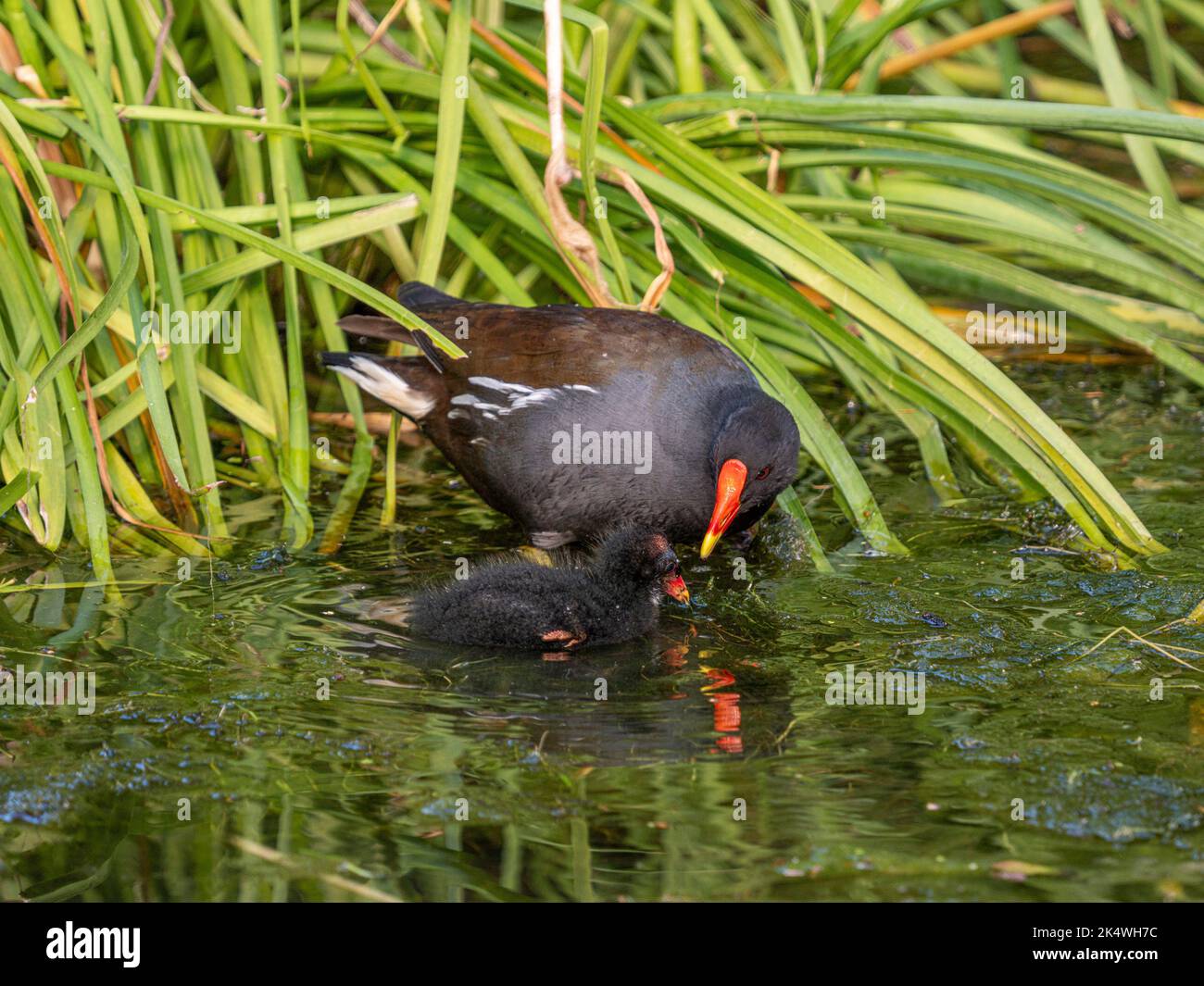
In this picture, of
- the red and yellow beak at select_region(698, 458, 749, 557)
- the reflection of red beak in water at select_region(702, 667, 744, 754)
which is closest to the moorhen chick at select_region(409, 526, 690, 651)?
the red and yellow beak at select_region(698, 458, 749, 557)

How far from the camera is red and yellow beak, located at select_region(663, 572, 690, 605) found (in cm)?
350

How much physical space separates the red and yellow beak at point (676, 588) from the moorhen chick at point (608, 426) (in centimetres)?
12

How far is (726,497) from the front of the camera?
140 inches

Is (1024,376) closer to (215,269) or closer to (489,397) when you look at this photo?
(489,397)

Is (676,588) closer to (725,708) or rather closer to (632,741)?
(725,708)

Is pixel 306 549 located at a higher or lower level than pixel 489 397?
lower

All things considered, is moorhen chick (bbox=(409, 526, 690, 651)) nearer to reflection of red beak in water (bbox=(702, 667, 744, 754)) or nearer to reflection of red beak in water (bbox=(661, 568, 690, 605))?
reflection of red beak in water (bbox=(661, 568, 690, 605))

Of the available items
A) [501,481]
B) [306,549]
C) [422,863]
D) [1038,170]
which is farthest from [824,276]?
[422,863]

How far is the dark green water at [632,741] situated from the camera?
240 cm

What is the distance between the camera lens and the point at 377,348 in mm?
4805

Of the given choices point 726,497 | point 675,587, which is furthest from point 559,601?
point 726,497

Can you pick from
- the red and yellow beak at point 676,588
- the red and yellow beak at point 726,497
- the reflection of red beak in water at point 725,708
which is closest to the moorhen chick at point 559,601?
the red and yellow beak at point 676,588

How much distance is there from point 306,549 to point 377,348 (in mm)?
1126

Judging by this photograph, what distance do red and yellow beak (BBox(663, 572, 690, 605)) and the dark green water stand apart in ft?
0.31
